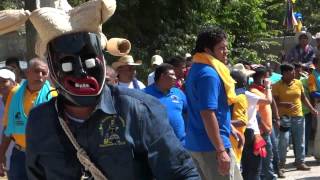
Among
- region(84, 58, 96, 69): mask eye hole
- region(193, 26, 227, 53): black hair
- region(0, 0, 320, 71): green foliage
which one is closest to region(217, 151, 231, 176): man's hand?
region(193, 26, 227, 53): black hair

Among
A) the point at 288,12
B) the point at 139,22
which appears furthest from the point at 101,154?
the point at 288,12

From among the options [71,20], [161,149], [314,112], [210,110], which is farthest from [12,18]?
[314,112]

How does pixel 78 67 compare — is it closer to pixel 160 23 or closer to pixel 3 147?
pixel 3 147

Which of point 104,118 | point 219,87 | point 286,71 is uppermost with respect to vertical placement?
point 104,118

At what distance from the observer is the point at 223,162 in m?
5.15

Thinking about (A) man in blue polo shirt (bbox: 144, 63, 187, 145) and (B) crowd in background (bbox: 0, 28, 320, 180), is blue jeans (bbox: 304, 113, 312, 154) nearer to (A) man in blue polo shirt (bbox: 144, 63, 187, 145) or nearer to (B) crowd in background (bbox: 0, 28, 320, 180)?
(B) crowd in background (bbox: 0, 28, 320, 180)

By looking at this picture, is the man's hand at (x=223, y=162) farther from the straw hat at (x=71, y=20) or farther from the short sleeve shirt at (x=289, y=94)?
the short sleeve shirt at (x=289, y=94)

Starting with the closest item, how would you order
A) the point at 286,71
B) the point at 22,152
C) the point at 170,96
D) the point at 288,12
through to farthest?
the point at 22,152 → the point at 170,96 → the point at 286,71 → the point at 288,12

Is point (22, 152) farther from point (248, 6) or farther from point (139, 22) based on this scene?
point (248, 6)

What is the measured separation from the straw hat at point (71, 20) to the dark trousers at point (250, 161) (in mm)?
5175

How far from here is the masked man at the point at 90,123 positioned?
239 centimetres

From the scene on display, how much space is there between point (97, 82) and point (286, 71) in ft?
25.8

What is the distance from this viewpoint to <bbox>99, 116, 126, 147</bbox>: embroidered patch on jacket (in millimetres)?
2390

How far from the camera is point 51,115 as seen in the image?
252 cm
